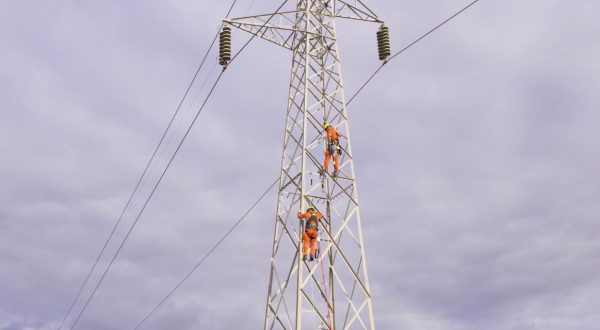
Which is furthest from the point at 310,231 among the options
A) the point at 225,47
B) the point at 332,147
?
the point at 225,47

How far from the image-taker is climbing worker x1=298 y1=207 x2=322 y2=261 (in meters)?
16.4

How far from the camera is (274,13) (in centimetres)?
2011

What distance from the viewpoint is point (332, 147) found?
1856 centimetres

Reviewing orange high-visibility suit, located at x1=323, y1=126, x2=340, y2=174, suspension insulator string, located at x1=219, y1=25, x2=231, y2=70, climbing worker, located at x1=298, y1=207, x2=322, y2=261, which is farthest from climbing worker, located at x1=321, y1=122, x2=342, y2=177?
suspension insulator string, located at x1=219, y1=25, x2=231, y2=70

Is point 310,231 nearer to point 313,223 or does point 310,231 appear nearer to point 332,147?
point 313,223

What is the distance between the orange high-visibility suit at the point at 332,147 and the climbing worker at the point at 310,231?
87.6 inches

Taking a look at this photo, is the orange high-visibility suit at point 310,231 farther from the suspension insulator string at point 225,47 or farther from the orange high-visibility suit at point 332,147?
the suspension insulator string at point 225,47

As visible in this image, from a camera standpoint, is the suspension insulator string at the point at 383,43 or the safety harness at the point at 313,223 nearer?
the safety harness at the point at 313,223

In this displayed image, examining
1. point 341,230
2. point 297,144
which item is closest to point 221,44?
point 297,144

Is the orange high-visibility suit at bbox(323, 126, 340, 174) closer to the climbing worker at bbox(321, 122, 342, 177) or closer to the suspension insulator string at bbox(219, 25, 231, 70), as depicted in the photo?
the climbing worker at bbox(321, 122, 342, 177)

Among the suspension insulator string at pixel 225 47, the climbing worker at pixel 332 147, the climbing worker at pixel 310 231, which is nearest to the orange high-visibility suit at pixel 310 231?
the climbing worker at pixel 310 231

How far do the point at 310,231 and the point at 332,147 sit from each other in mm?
3495

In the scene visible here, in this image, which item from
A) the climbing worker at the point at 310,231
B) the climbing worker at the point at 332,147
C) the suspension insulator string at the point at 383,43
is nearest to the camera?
the climbing worker at the point at 310,231

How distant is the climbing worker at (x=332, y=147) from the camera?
18406 mm
